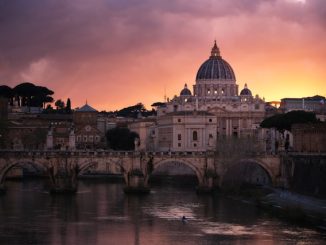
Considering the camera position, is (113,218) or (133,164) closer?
(113,218)

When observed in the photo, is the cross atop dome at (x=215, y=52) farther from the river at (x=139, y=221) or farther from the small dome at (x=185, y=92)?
the river at (x=139, y=221)

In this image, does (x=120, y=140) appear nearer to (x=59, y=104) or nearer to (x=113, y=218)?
(x=59, y=104)

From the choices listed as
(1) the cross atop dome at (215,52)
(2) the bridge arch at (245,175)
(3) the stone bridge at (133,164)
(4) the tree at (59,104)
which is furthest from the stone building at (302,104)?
(3) the stone bridge at (133,164)

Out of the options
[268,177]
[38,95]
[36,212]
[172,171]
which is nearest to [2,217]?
[36,212]

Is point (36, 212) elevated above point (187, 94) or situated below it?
below

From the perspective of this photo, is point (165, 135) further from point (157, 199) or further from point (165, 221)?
point (165, 221)

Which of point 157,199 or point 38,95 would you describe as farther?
point 38,95

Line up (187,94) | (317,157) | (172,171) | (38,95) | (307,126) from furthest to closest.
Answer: (38,95)
(187,94)
(172,171)
(307,126)
(317,157)

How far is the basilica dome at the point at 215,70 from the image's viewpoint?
14688cm

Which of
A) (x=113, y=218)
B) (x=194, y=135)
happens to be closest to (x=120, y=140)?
(x=194, y=135)

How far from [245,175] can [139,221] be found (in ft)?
79.1

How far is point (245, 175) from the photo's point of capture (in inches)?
3268

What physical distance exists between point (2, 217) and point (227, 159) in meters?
23.3

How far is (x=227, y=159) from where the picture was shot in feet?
260
